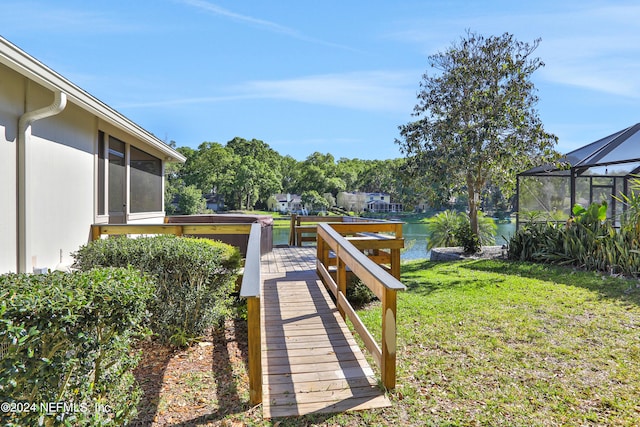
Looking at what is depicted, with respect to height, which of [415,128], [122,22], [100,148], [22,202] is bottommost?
[22,202]

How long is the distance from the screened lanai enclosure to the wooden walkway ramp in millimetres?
9085

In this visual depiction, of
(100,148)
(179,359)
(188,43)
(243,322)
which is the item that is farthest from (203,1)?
(179,359)

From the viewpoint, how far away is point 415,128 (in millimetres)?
11094

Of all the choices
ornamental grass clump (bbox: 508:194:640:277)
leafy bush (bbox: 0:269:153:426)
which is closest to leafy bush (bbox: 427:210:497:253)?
ornamental grass clump (bbox: 508:194:640:277)

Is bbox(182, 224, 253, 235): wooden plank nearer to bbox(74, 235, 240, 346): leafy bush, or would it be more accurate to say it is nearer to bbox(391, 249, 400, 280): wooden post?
bbox(74, 235, 240, 346): leafy bush

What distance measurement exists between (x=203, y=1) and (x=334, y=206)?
160 ft

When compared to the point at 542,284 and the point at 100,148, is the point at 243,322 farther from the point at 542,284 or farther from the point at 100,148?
the point at 542,284

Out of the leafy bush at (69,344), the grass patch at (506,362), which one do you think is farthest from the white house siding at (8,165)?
the grass patch at (506,362)

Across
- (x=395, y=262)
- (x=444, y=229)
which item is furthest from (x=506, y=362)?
(x=444, y=229)

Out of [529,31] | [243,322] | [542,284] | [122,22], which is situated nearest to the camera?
[243,322]

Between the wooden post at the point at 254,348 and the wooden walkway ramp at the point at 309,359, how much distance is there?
0.34 feet

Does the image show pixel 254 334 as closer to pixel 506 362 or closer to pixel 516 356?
pixel 506 362

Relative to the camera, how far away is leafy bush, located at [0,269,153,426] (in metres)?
1.79

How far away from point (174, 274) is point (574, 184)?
40.5 ft
